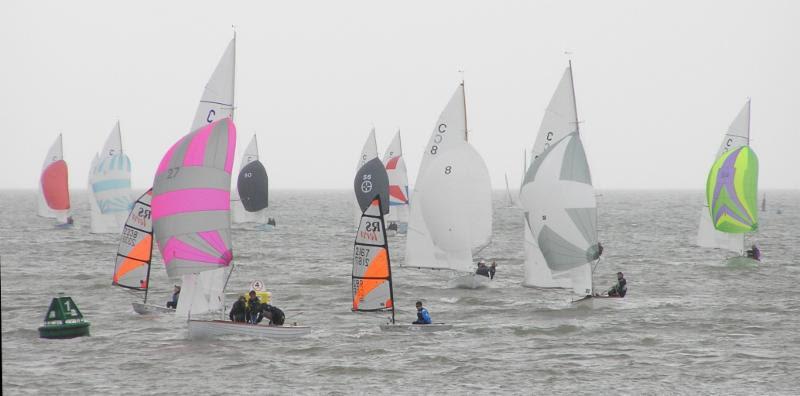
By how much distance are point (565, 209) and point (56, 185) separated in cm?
5666

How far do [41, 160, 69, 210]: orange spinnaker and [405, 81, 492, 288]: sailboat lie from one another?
46323mm

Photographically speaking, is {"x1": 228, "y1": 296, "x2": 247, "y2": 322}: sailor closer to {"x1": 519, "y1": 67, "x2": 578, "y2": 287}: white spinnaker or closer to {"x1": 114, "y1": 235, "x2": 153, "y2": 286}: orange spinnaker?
{"x1": 114, "y1": 235, "x2": 153, "y2": 286}: orange spinnaker

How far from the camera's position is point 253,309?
29.3 metres

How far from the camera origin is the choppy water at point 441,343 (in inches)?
969

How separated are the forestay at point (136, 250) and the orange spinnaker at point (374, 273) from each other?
8561 mm

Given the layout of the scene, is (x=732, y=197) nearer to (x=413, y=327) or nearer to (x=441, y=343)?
(x=413, y=327)

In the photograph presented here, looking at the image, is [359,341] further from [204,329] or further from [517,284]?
[517,284]

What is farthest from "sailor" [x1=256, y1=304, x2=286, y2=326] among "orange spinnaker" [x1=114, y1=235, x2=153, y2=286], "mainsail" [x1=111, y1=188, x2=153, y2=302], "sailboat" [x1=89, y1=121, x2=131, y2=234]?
"sailboat" [x1=89, y1=121, x2=131, y2=234]

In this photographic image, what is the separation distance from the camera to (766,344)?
3030 centimetres

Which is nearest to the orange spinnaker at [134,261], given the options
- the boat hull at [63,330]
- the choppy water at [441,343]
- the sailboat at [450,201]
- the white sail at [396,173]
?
the choppy water at [441,343]

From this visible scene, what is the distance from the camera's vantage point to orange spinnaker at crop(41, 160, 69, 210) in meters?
78.8

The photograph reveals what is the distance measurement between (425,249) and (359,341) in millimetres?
11926

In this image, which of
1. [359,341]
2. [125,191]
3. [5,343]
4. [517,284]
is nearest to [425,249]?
[517,284]

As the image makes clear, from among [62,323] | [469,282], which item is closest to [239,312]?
[62,323]
